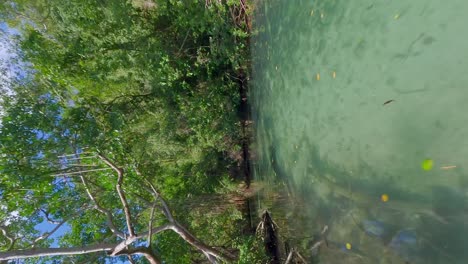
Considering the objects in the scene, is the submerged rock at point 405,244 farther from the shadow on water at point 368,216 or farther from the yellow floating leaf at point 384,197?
the yellow floating leaf at point 384,197

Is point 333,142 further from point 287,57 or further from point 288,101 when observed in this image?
point 287,57

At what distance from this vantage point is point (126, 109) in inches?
447

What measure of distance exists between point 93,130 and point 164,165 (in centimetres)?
427

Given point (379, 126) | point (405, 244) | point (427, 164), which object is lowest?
point (405, 244)

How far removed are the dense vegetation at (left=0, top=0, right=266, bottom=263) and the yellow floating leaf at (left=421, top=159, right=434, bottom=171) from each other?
4.75 meters

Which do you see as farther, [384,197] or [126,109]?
[126,109]

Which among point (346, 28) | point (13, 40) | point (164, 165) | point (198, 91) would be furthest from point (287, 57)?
point (13, 40)

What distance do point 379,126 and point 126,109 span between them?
9103 mm

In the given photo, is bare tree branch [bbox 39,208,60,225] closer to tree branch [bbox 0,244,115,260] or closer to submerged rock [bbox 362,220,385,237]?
tree branch [bbox 0,244,115,260]

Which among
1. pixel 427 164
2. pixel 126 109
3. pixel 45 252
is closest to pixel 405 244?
pixel 427 164

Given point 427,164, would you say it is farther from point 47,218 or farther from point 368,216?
point 47,218

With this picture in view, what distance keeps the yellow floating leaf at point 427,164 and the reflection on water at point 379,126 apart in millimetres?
22

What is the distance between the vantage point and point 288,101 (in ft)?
24.3

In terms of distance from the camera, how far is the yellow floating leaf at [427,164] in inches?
137
